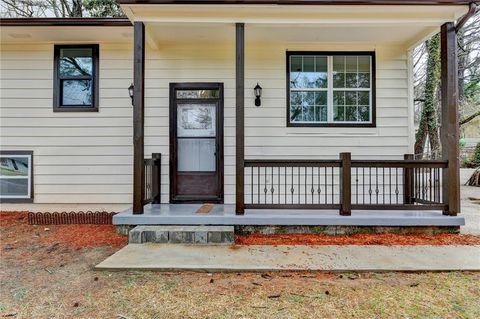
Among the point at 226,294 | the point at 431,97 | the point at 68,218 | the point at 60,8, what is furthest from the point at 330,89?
the point at 60,8

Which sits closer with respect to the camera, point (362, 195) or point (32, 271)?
point (32, 271)

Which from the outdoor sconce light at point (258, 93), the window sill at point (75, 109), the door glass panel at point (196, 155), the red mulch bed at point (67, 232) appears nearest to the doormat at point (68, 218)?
the red mulch bed at point (67, 232)

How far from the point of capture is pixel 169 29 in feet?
18.1

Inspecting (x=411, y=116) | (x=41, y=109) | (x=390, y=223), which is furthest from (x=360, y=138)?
(x=41, y=109)

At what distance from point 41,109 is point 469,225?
8.17m

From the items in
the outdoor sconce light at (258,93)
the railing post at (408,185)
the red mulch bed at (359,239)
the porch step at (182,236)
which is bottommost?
the red mulch bed at (359,239)

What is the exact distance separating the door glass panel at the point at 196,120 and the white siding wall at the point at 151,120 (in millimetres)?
286

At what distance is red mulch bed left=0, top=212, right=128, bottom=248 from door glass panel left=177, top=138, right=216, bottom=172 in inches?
68.6

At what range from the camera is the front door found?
6383mm

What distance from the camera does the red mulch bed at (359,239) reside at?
15.4 feet

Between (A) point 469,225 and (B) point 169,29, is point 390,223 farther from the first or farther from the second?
(B) point 169,29

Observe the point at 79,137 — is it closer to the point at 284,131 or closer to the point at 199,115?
the point at 199,115

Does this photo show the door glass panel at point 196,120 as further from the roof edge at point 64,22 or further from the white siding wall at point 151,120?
the roof edge at point 64,22

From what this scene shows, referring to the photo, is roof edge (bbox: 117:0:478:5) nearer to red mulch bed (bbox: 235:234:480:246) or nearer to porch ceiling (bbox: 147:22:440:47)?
porch ceiling (bbox: 147:22:440:47)
